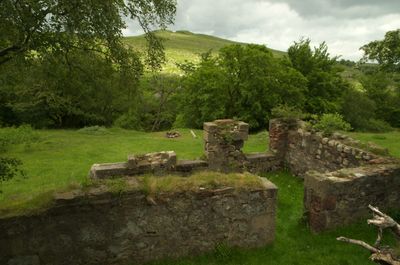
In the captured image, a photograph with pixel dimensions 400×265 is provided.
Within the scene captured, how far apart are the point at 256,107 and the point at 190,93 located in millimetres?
6711

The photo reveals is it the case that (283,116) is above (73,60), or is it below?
below

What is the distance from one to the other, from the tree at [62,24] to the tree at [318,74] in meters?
28.7

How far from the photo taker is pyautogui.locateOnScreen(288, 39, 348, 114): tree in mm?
34000

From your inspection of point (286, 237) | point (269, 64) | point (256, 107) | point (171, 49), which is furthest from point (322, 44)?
point (171, 49)

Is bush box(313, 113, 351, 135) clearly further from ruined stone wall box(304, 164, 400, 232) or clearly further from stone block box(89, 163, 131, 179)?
stone block box(89, 163, 131, 179)

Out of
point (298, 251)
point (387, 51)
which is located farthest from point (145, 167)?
point (387, 51)

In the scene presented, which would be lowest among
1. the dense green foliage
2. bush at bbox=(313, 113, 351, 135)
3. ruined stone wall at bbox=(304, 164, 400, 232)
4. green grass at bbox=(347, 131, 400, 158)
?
green grass at bbox=(347, 131, 400, 158)

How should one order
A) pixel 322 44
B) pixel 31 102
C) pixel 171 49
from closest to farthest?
pixel 31 102 < pixel 322 44 < pixel 171 49

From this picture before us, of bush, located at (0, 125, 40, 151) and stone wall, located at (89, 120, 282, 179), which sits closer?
stone wall, located at (89, 120, 282, 179)

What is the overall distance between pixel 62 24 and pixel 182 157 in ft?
41.8

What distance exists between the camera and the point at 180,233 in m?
7.77

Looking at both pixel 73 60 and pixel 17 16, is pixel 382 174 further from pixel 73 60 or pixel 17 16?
pixel 17 16

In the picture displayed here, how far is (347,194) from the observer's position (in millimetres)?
9305

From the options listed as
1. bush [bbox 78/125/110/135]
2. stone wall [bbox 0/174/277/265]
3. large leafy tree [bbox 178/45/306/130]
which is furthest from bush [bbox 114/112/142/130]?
stone wall [bbox 0/174/277/265]
